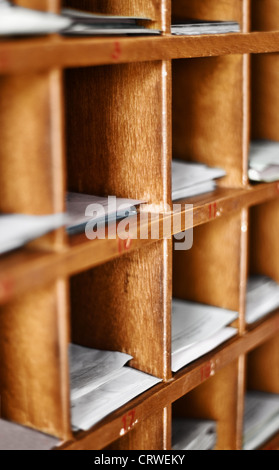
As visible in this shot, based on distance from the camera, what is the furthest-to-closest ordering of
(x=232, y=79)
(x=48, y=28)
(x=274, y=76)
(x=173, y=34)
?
(x=274, y=76) < (x=232, y=79) < (x=173, y=34) < (x=48, y=28)

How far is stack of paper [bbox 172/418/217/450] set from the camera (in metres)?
1.88

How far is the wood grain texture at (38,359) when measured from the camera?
1.21 m

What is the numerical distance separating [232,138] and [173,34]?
0.39 meters

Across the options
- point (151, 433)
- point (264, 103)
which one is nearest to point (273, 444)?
point (151, 433)

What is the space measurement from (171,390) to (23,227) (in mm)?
656

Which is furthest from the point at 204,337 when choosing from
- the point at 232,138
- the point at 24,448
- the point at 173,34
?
the point at 173,34

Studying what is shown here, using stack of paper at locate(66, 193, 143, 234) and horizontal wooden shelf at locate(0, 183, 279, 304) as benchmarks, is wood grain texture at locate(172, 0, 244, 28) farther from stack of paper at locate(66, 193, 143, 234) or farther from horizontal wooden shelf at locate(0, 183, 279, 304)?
stack of paper at locate(66, 193, 143, 234)

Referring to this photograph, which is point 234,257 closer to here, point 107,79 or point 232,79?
point 232,79

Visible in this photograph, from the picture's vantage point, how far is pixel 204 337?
5.77 feet

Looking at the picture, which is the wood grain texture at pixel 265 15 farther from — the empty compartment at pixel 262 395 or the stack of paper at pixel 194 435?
the stack of paper at pixel 194 435

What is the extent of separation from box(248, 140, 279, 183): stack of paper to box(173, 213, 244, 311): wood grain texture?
0.13 meters

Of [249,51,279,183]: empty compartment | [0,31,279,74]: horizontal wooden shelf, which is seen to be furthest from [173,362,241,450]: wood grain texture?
[0,31,279,74]: horizontal wooden shelf

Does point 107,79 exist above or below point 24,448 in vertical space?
above
